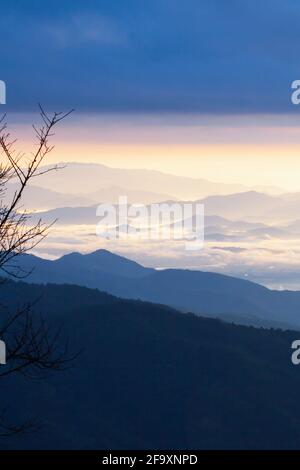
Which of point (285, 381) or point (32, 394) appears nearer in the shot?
point (32, 394)

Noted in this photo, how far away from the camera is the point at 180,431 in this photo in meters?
184

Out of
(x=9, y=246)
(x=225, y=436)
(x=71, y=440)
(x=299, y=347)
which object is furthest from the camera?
(x=299, y=347)

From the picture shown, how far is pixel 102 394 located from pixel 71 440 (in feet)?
108

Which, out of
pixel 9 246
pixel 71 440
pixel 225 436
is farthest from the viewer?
pixel 225 436

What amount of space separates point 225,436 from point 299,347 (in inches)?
957

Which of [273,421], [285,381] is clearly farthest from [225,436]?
[285,381]

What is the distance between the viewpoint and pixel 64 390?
639 feet
